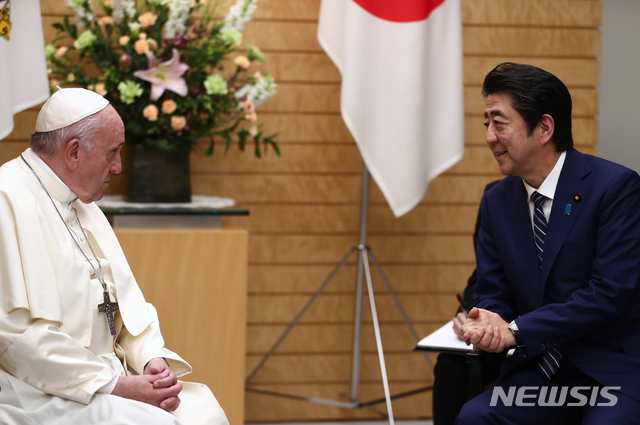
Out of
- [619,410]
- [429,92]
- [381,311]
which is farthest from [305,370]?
[619,410]

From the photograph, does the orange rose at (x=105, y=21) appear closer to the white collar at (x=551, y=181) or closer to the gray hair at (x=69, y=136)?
the gray hair at (x=69, y=136)

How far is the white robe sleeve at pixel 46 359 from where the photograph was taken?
1.66 m

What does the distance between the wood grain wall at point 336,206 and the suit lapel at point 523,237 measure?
1348 mm

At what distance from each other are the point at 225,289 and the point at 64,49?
4.06 ft

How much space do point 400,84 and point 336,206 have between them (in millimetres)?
785

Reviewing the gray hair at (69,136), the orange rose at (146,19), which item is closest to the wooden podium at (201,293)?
the orange rose at (146,19)

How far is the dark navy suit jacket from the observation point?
1.94 metres

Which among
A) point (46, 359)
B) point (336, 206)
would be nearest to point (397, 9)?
point (336, 206)

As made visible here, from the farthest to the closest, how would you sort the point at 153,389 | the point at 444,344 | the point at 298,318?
the point at 298,318, the point at 444,344, the point at 153,389

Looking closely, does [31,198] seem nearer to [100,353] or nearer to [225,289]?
[100,353]

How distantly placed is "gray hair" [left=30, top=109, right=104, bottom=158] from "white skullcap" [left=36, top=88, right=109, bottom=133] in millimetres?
11

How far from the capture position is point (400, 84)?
2969 millimetres

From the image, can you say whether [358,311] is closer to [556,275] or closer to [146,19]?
[556,275]

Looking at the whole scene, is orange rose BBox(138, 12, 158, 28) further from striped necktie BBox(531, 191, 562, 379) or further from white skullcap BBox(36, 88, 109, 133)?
striped necktie BBox(531, 191, 562, 379)
